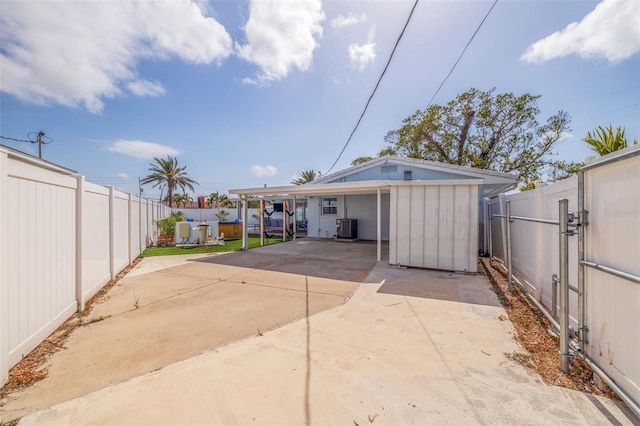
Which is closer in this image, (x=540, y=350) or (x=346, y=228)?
(x=540, y=350)

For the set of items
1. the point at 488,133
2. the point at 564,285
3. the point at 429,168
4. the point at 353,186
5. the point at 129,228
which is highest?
the point at 488,133

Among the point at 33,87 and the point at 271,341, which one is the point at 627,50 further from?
the point at 33,87

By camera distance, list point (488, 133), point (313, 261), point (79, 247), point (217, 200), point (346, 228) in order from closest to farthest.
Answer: point (79, 247)
point (313, 261)
point (346, 228)
point (488, 133)
point (217, 200)

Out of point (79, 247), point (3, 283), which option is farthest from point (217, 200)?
point (3, 283)

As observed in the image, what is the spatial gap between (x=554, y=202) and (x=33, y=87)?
43.9 feet

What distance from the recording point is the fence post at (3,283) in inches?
84.3

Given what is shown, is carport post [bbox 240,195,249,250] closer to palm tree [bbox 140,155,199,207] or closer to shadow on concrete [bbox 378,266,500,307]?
shadow on concrete [bbox 378,266,500,307]

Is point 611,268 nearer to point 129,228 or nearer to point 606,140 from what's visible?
point 606,140

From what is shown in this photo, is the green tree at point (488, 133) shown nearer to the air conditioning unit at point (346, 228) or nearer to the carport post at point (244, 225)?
the air conditioning unit at point (346, 228)

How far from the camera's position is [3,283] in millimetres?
2162

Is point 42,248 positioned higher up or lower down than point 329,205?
lower down

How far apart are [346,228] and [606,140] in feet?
30.6

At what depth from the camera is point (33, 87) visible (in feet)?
25.8

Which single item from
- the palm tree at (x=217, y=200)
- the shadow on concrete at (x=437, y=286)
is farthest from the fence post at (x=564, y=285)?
the palm tree at (x=217, y=200)
